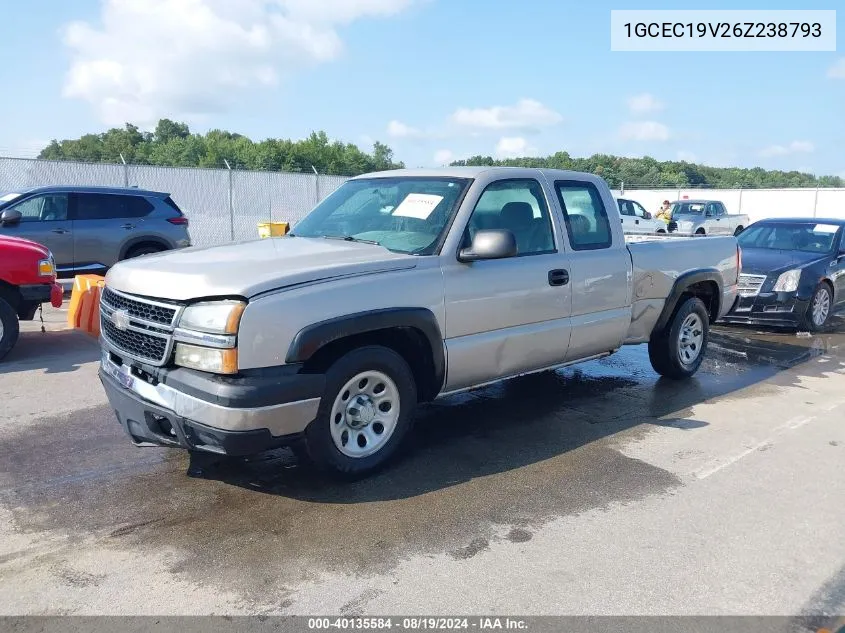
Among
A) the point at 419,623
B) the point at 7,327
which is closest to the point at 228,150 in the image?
the point at 7,327

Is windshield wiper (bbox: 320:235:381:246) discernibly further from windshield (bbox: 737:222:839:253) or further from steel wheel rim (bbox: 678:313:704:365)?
windshield (bbox: 737:222:839:253)

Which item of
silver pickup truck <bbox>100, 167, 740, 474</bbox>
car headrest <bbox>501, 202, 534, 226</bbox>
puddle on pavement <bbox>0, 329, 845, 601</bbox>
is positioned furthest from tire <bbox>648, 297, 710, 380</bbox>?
car headrest <bbox>501, 202, 534, 226</bbox>

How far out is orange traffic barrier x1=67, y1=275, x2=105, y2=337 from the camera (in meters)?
7.46

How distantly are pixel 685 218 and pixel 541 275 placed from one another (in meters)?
25.3

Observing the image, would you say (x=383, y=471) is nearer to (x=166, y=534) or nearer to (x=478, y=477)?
(x=478, y=477)

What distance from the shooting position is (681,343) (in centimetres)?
701

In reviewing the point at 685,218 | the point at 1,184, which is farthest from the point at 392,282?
the point at 685,218

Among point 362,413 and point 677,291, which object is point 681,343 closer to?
point 677,291

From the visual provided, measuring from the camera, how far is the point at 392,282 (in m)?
4.27

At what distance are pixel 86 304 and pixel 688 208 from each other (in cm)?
2631

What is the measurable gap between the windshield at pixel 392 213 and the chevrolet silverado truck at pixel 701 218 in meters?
24.1

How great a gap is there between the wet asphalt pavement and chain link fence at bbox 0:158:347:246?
12.9 meters

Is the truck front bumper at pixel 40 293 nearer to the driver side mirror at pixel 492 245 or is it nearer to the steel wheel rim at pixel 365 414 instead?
the steel wheel rim at pixel 365 414

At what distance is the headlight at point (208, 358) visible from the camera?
12.0 feet
